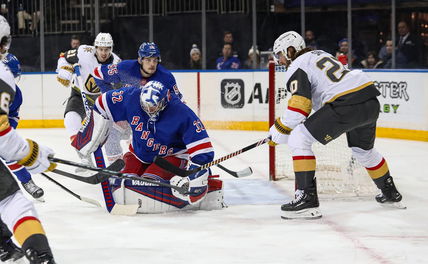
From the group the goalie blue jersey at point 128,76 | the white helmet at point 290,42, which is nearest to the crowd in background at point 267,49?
the goalie blue jersey at point 128,76

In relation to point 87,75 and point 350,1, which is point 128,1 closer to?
point 350,1

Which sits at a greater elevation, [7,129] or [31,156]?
[7,129]

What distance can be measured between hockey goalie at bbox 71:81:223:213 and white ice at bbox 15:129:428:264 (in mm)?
95

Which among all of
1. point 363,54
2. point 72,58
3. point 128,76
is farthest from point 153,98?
point 363,54

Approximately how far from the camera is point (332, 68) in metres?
4.36

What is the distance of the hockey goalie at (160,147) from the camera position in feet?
14.2

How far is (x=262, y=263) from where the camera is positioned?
11.1 ft

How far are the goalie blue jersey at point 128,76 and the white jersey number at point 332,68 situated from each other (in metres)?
1.17

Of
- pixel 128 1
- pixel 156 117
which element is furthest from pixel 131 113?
pixel 128 1

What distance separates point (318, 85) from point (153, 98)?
0.84 metres

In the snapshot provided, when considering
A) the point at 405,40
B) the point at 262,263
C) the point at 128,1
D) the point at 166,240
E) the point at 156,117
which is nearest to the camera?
the point at 262,263

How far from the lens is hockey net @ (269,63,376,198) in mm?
5164

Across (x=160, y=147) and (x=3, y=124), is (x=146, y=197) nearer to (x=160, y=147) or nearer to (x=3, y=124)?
(x=160, y=147)

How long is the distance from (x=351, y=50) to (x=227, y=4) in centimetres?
158
